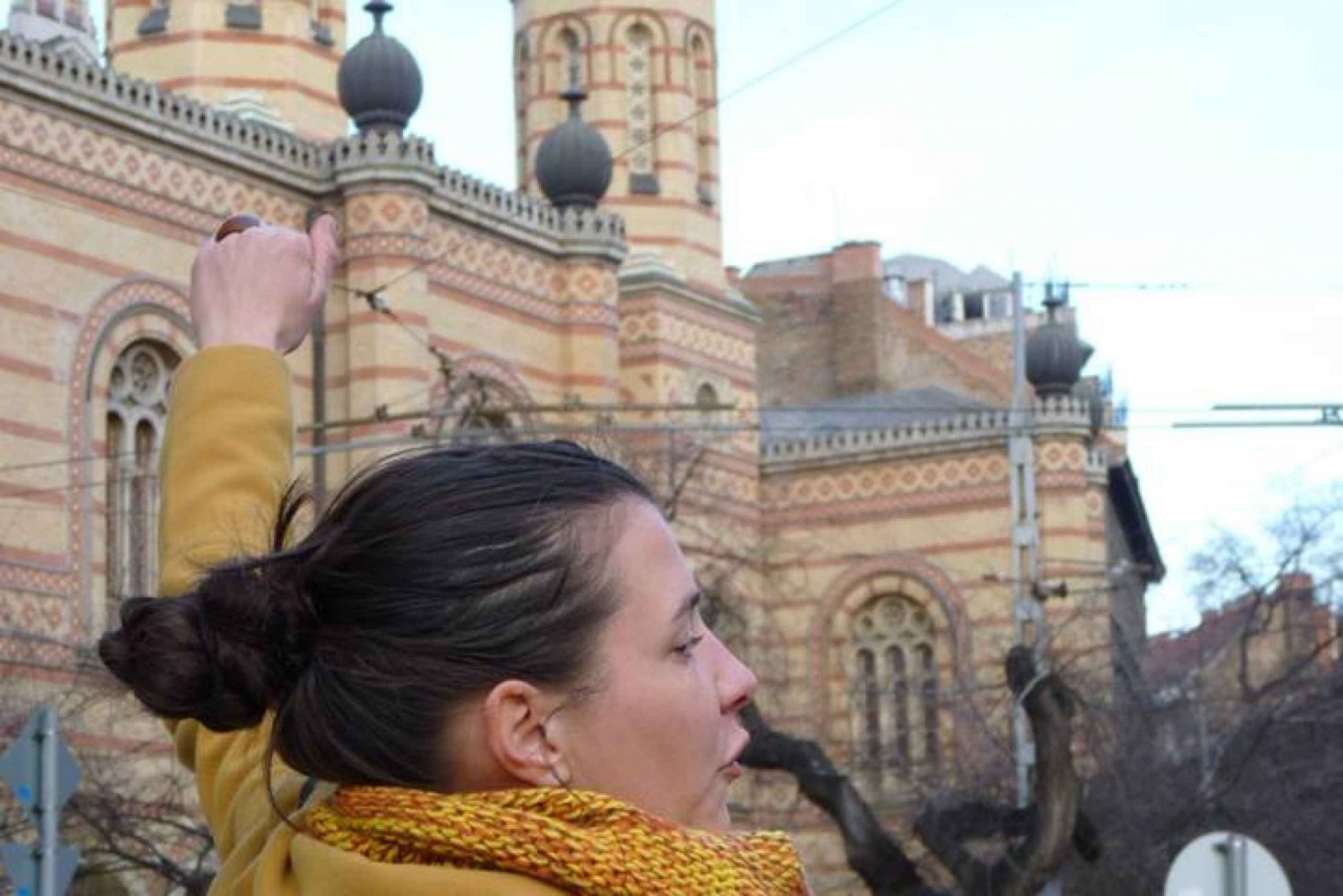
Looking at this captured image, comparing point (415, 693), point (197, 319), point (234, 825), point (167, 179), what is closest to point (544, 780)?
point (415, 693)

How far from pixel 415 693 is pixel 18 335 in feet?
71.2

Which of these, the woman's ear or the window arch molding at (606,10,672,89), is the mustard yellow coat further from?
the window arch molding at (606,10,672,89)

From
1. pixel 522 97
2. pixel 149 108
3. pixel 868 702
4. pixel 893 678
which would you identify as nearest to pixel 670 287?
pixel 522 97

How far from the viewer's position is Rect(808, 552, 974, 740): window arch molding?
110 feet

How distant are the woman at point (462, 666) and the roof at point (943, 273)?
2346 inches

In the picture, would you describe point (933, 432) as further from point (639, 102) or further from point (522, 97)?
point (522, 97)

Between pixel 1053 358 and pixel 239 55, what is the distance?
924cm

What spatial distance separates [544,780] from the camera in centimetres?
203

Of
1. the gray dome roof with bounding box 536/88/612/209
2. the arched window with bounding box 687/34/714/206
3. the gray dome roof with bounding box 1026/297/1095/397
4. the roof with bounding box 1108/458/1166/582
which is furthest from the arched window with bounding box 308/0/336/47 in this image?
the roof with bounding box 1108/458/1166/582

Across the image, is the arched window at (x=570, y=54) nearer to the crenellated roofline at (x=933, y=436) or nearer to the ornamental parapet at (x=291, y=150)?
the crenellated roofline at (x=933, y=436)

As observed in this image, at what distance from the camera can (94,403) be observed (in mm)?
23969

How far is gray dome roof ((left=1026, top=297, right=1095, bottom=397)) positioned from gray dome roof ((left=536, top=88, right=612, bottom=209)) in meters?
5.41

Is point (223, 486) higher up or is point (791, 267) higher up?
point (791, 267)

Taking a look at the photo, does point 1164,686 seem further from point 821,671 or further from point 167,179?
point 167,179
